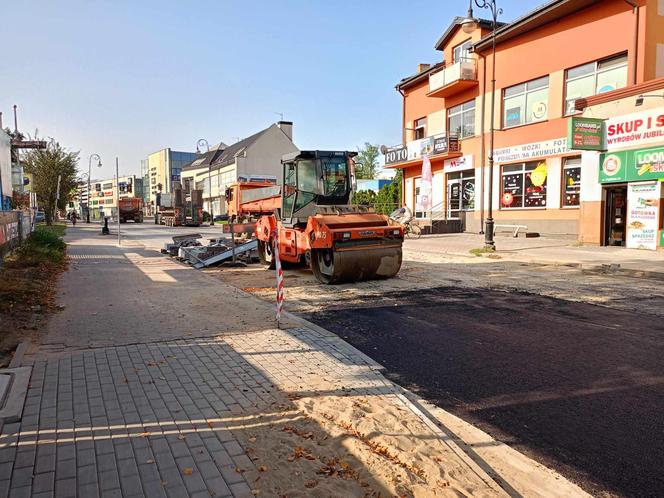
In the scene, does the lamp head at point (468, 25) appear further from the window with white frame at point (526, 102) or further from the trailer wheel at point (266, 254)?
the trailer wheel at point (266, 254)

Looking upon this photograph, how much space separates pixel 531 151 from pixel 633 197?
8553 millimetres

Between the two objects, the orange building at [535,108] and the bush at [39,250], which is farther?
the orange building at [535,108]

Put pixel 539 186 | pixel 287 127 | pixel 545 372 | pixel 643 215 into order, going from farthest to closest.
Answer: pixel 287 127
pixel 539 186
pixel 643 215
pixel 545 372

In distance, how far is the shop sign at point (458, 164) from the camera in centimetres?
3016

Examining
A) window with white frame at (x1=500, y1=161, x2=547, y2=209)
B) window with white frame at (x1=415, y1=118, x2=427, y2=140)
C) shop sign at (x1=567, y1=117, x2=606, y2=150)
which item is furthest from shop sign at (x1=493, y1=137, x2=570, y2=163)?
window with white frame at (x1=415, y1=118, x2=427, y2=140)

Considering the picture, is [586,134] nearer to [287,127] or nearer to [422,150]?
Answer: [422,150]

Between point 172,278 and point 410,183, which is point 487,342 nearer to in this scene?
point 172,278

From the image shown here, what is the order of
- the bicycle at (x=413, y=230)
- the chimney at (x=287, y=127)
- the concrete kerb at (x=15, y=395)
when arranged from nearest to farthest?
the concrete kerb at (x=15, y=395)
the bicycle at (x=413, y=230)
the chimney at (x=287, y=127)

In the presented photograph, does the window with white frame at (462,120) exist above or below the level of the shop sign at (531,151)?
above

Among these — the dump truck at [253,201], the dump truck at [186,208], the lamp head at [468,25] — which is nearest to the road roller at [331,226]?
the dump truck at [253,201]

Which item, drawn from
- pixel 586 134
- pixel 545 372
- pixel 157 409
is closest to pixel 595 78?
pixel 586 134

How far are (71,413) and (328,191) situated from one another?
9.46m

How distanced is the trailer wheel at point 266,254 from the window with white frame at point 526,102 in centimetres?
1686

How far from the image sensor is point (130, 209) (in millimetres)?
64125
